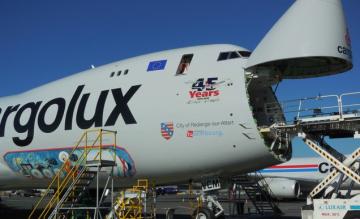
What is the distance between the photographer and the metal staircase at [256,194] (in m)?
17.8

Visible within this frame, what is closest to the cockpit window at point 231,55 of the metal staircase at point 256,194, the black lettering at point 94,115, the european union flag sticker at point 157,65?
the european union flag sticker at point 157,65

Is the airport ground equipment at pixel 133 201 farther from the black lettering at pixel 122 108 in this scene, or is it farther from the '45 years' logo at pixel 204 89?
the '45 years' logo at pixel 204 89

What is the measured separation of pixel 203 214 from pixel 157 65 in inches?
202

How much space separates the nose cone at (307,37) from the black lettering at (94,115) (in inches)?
214

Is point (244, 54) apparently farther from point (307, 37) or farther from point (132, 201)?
point (132, 201)

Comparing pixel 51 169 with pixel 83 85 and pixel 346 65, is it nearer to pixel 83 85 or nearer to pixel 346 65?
pixel 83 85

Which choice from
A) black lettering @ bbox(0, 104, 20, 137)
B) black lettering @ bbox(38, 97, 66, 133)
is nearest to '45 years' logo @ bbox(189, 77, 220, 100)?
black lettering @ bbox(38, 97, 66, 133)

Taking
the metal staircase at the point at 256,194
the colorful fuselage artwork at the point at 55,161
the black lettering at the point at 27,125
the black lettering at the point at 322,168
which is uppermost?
the black lettering at the point at 322,168

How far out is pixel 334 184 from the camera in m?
14.6

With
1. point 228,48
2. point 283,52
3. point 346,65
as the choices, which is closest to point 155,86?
point 228,48

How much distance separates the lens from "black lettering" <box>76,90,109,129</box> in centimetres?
1596

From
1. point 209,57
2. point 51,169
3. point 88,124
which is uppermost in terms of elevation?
point 209,57

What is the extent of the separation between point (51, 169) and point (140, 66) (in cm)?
512

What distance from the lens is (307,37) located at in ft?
42.0
